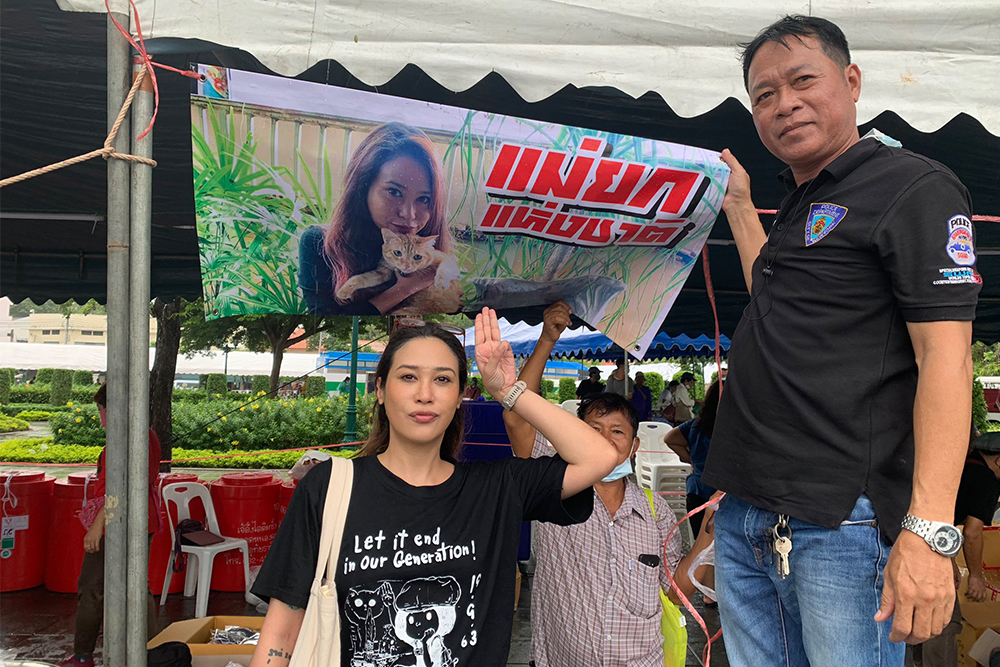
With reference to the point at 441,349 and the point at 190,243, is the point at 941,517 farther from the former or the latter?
the point at 190,243

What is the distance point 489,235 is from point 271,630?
1.31 m

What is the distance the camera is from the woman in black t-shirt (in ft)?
5.42

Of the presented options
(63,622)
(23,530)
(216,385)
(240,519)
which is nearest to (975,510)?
(240,519)

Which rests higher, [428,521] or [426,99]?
[426,99]

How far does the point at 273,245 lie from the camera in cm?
207

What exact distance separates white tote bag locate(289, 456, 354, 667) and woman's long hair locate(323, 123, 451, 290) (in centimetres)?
78

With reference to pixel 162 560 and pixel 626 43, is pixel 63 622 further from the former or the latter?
pixel 626 43

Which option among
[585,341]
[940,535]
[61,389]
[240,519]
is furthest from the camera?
[61,389]

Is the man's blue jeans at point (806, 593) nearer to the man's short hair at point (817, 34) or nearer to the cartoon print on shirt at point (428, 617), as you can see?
the cartoon print on shirt at point (428, 617)

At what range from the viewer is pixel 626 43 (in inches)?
74.7

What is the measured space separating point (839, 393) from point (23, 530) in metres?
6.26

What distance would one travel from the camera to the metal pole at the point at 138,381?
169 cm

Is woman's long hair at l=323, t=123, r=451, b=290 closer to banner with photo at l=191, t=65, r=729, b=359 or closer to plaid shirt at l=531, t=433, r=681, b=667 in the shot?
banner with photo at l=191, t=65, r=729, b=359

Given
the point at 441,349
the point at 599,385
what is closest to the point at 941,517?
the point at 441,349
